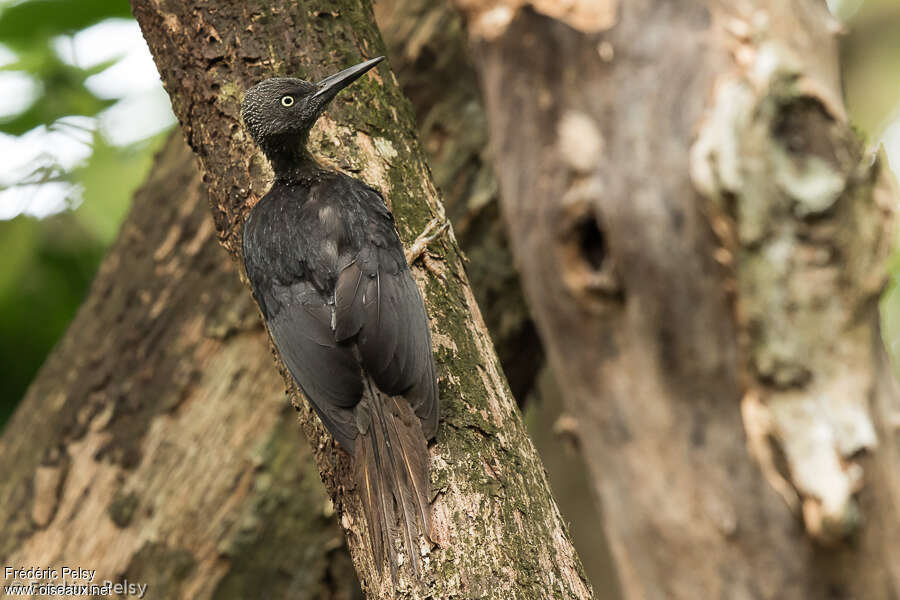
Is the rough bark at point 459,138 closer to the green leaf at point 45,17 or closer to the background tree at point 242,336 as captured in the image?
the background tree at point 242,336

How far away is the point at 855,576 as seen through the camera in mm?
2307

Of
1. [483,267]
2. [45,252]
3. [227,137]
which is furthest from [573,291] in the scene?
[45,252]

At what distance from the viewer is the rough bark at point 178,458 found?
4.19 metres

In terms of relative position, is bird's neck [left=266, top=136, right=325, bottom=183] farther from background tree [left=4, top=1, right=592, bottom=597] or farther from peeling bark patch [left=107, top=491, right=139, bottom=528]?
peeling bark patch [left=107, top=491, right=139, bottom=528]

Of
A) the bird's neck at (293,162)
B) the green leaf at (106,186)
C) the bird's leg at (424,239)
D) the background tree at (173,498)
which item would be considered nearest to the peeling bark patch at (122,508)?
the background tree at (173,498)

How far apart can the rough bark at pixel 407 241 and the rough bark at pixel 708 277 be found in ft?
0.96

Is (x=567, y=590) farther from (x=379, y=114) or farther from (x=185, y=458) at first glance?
(x=185, y=458)

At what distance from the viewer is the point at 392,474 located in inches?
104

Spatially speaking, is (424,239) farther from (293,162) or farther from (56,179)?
(56,179)

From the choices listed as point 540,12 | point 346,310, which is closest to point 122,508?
point 346,310

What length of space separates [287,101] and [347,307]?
883 mm

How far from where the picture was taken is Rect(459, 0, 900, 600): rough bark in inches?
83.4

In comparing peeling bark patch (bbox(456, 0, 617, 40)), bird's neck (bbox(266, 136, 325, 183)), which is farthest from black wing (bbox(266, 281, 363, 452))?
peeling bark patch (bbox(456, 0, 617, 40))

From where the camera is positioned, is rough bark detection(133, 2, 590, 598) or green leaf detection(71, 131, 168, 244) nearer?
rough bark detection(133, 2, 590, 598)
